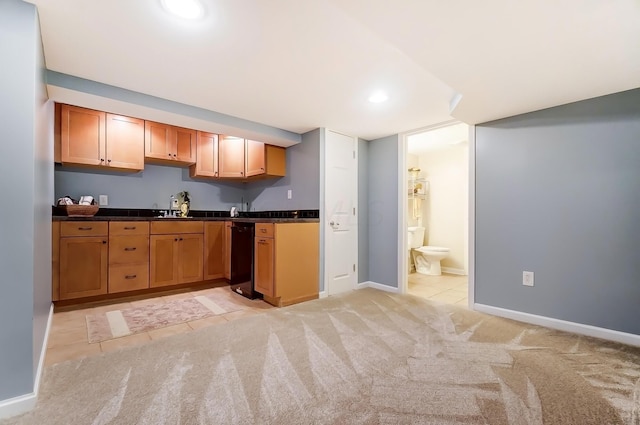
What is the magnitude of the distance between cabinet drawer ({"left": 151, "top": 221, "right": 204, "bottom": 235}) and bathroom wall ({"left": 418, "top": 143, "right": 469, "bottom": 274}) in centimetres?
401

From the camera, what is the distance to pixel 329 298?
326cm

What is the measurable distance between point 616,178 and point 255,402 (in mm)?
3020

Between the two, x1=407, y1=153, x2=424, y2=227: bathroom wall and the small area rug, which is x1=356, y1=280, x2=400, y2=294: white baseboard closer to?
the small area rug

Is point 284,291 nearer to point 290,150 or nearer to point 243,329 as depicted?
point 243,329

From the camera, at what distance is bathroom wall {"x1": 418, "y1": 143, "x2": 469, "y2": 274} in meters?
4.77

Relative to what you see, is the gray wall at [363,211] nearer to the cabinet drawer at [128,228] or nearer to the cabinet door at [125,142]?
the cabinet drawer at [128,228]

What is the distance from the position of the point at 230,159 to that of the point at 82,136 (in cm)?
168

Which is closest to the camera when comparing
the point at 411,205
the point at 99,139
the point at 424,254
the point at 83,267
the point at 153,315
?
the point at 153,315

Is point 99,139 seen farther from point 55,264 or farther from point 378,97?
point 378,97

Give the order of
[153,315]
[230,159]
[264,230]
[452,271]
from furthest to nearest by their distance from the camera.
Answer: [452,271]
[230,159]
[264,230]
[153,315]

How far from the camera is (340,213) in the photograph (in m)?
3.57

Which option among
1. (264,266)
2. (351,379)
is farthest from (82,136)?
(351,379)

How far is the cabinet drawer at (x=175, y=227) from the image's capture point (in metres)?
3.38

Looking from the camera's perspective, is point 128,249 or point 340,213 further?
point 340,213
